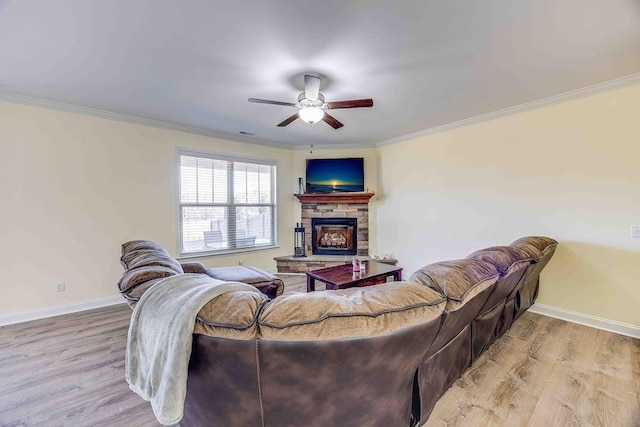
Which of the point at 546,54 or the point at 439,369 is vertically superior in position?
the point at 546,54

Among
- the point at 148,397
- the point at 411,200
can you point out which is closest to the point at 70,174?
the point at 148,397

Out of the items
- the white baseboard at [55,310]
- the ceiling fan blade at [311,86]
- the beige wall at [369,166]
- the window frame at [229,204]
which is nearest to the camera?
the ceiling fan blade at [311,86]

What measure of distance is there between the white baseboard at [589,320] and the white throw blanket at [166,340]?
3663 mm

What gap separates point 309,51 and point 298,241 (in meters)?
3.79

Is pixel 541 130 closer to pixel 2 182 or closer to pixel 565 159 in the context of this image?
pixel 565 159

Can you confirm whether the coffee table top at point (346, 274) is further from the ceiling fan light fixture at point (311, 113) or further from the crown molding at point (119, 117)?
the crown molding at point (119, 117)

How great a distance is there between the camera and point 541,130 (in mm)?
3363

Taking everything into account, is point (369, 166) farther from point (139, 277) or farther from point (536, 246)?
point (139, 277)

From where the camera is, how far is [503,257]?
1.93 m

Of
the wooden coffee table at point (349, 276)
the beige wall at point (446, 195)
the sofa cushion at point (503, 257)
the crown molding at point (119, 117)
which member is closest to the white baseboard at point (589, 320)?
the beige wall at point (446, 195)

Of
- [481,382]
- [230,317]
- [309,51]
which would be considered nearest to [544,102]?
[309,51]

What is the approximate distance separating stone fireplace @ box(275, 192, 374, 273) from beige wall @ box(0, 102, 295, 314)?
7.34ft

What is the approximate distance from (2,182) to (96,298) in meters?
1.66

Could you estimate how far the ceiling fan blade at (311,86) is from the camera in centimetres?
263
